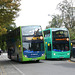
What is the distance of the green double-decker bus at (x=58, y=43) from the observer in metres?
24.5

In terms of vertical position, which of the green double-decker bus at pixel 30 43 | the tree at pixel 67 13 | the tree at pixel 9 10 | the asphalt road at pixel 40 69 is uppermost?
the tree at pixel 67 13

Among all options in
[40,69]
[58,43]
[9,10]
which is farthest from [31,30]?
[40,69]

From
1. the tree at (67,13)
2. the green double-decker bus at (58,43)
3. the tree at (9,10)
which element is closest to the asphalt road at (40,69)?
the tree at (9,10)

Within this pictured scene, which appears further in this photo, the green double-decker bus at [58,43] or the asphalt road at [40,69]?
the green double-decker bus at [58,43]

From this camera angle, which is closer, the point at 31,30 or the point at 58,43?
the point at 31,30

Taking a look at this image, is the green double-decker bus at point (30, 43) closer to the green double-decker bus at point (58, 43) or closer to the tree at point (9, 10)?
the tree at point (9, 10)

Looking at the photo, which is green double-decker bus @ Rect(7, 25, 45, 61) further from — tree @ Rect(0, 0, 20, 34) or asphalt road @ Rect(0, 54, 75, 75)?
asphalt road @ Rect(0, 54, 75, 75)

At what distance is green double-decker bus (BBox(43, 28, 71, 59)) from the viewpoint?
80.5ft

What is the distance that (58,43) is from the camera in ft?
81.3

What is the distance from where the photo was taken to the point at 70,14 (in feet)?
168

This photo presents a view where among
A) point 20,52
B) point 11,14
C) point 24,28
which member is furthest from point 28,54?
point 11,14

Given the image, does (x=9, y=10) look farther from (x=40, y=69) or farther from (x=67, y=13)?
(x=67, y=13)

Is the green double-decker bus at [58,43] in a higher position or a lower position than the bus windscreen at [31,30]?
lower

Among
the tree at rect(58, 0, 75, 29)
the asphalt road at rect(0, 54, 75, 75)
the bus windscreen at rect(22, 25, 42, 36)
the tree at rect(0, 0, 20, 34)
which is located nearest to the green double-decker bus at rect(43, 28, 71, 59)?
the bus windscreen at rect(22, 25, 42, 36)
